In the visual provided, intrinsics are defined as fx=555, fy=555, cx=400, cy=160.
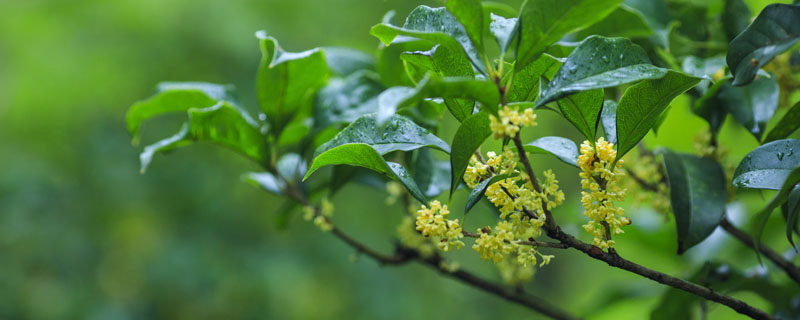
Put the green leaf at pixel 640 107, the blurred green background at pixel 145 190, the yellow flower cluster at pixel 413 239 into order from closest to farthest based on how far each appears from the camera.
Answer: the green leaf at pixel 640 107, the yellow flower cluster at pixel 413 239, the blurred green background at pixel 145 190

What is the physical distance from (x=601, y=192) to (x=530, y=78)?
0.11m

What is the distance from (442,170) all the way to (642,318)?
96 centimetres

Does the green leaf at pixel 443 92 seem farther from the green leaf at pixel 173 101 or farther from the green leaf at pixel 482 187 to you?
the green leaf at pixel 173 101

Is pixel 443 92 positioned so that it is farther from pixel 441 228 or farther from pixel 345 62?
pixel 345 62

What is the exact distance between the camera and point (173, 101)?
686 millimetres

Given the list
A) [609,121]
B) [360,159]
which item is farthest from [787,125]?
[360,159]

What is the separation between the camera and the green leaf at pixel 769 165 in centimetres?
44

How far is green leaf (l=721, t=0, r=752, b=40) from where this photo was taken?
0.67 meters

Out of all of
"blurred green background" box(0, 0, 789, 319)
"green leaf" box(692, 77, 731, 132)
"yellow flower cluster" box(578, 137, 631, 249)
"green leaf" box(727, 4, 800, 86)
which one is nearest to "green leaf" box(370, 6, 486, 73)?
"yellow flower cluster" box(578, 137, 631, 249)

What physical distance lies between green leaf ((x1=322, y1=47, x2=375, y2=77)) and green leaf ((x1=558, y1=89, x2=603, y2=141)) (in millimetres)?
452

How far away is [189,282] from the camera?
205 centimetres

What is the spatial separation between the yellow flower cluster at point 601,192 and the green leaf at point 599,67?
0.18 feet

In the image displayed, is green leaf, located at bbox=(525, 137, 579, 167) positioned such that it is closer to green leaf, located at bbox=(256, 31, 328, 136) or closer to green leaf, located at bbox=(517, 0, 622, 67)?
green leaf, located at bbox=(517, 0, 622, 67)

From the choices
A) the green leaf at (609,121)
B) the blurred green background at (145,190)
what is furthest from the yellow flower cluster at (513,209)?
the blurred green background at (145,190)
